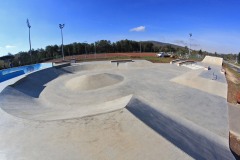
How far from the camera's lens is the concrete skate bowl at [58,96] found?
480 inches

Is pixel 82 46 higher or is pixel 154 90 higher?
pixel 82 46

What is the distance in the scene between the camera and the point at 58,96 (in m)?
16.8

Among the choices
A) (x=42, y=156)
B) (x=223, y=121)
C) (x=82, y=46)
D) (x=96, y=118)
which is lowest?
(x=223, y=121)

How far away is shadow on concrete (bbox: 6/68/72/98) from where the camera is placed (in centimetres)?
1770

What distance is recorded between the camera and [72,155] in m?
6.67

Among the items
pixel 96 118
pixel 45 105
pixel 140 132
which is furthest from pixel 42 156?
pixel 45 105

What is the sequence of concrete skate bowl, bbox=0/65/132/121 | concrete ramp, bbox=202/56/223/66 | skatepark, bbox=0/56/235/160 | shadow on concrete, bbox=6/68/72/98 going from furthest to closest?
concrete ramp, bbox=202/56/223/66 → shadow on concrete, bbox=6/68/72/98 → concrete skate bowl, bbox=0/65/132/121 → skatepark, bbox=0/56/235/160

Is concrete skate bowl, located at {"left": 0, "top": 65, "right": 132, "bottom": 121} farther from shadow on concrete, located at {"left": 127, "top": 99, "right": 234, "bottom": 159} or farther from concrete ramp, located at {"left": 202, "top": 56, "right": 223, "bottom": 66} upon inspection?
concrete ramp, located at {"left": 202, "top": 56, "right": 223, "bottom": 66}

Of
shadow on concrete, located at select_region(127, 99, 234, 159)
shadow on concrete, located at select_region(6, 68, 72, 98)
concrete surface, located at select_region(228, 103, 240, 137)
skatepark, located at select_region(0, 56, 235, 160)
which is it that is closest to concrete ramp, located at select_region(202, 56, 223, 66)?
skatepark, located at select_region(0, 56, 235, 160)

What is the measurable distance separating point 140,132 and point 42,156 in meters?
3.46

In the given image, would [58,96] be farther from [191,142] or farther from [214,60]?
[214,60]

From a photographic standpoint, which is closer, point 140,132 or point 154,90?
point 140,132

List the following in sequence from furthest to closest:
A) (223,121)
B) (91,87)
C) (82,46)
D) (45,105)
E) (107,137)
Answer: (82,46), (91,87), (45,105), (223,121), (107,137)

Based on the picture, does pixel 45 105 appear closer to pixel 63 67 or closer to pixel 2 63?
pixel 63 67
